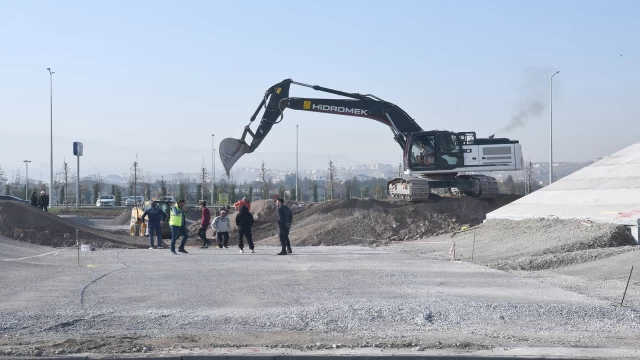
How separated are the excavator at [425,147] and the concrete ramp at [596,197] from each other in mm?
4425

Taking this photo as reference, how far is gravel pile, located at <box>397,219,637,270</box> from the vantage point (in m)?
17.5

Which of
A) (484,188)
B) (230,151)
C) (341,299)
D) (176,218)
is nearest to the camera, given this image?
(341,299)

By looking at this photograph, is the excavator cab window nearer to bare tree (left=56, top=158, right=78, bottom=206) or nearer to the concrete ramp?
the concrete ramp

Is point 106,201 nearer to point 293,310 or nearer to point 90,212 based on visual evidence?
point 90,212

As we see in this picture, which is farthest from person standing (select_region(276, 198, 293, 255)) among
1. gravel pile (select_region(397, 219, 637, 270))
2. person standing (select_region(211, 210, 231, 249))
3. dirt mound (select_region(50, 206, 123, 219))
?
dirt mound (select_region(50, 206, 123, 219))

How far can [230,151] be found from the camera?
29734 millimetres

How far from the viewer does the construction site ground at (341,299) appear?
9547mm

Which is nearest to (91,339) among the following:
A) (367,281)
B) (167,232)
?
(367,281)

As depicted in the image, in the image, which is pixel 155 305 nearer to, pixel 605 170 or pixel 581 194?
pixel 581 194

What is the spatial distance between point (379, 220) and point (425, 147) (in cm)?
475

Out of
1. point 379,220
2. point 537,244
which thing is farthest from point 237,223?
point 379,220

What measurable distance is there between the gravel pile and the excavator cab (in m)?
7.90

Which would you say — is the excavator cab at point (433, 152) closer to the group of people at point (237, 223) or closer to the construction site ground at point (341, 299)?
the construction site ground at point (341, 299)

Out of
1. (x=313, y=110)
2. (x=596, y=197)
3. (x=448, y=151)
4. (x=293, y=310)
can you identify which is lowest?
(x=293, y=310)
